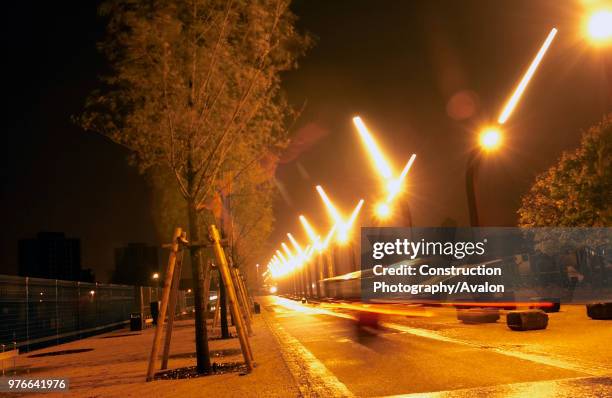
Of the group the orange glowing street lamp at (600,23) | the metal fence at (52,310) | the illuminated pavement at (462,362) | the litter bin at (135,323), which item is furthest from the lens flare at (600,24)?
the litter bin at (135,323)

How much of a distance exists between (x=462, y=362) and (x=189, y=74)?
25.7 feet

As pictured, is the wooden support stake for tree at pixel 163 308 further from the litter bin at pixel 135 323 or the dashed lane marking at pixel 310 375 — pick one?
the litter bin at pixel 135 323

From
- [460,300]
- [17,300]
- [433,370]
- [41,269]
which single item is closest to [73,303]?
[17,300]

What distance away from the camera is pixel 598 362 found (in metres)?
10.0

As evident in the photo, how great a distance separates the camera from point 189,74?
1321 cm

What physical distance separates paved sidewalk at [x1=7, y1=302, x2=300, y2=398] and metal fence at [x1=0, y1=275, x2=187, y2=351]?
162 cm

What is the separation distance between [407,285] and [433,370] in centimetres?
1906

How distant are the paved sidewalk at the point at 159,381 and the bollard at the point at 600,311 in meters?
9.12

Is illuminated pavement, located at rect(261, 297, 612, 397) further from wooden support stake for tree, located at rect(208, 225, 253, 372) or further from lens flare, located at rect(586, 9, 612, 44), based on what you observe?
lens flare, located at rect(586, 9, 612, 44)

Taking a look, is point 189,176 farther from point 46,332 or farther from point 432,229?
point 432,229

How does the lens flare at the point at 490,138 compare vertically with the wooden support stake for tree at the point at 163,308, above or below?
above

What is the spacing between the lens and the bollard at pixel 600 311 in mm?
17484

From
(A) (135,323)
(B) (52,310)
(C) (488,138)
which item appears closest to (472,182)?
(C) (488,138)

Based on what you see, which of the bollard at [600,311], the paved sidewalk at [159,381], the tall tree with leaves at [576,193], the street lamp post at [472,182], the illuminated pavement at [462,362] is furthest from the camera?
the tall tree with leaves at [576,193]
